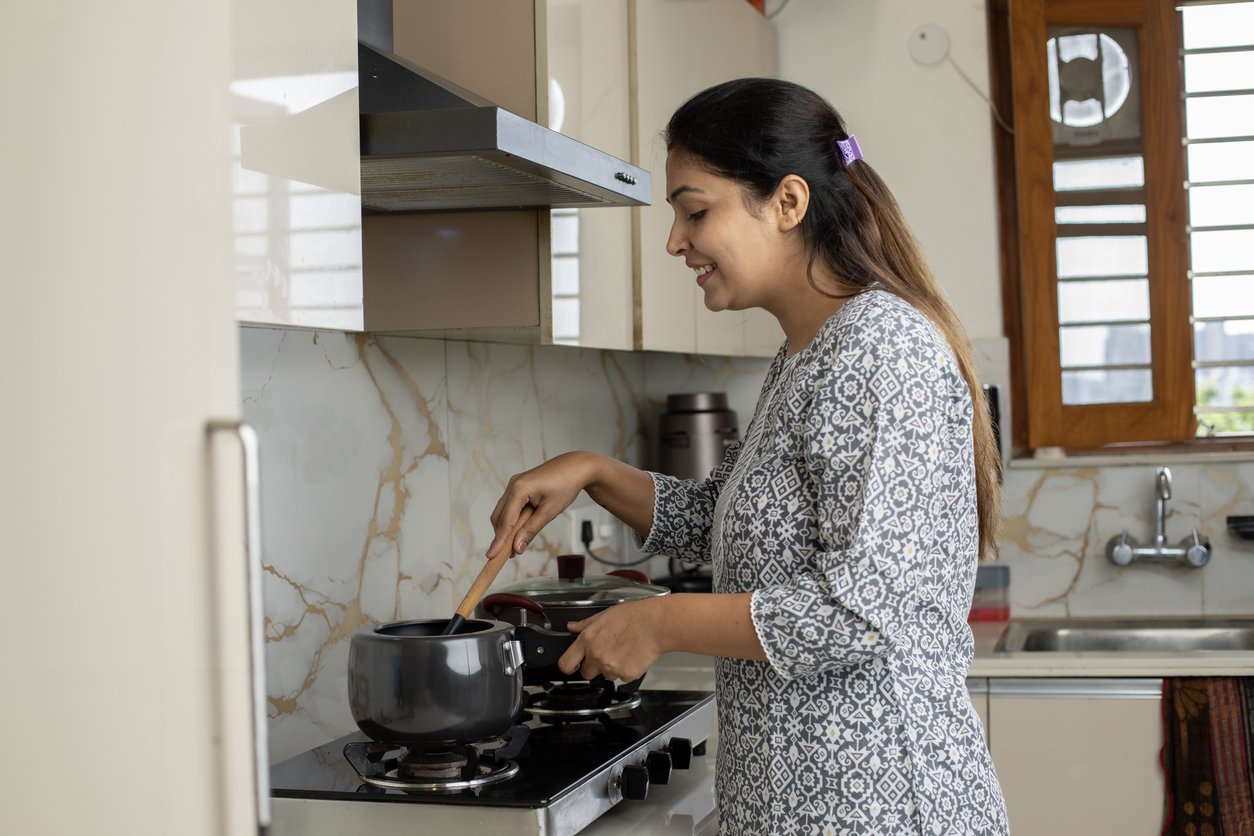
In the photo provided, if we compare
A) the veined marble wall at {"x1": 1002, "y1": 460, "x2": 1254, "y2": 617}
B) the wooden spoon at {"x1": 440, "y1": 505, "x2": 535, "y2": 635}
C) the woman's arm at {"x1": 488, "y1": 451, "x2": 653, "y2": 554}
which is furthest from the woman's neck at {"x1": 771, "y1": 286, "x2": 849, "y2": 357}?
the veined marble wall at {"x1": 1002, "y1": 460, "x2": 1254, "y2": 617}

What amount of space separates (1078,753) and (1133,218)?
4.41 ft

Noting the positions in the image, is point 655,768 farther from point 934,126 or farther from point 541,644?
point 934,126

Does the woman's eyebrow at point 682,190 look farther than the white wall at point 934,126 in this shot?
No

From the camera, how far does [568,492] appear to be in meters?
1.56

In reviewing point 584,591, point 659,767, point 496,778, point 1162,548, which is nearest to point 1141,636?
point 1162,548

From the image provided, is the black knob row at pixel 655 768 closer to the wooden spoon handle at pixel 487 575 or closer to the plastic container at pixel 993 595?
the wooden spoon handle at pixel 487 575

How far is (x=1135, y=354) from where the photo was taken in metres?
3.18

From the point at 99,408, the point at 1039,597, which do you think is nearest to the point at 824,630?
the point at 99,408

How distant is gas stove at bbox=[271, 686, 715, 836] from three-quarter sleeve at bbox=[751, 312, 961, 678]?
0.27m

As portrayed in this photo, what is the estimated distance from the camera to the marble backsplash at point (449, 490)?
1718mm

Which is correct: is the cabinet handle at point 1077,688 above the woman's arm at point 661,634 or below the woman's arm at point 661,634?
below

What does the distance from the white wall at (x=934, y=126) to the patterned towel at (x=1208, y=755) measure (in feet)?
3.49

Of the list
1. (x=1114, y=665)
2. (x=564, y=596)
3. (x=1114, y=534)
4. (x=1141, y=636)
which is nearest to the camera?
(x=564, y=596)

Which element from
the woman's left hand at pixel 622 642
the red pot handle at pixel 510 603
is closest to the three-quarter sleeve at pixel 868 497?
the woman's left hand at pixel 622 642
